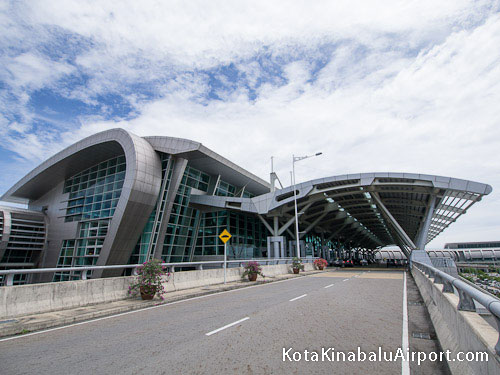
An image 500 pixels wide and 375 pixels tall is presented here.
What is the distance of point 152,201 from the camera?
2852cm

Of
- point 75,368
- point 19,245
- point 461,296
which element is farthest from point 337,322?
point 19,245

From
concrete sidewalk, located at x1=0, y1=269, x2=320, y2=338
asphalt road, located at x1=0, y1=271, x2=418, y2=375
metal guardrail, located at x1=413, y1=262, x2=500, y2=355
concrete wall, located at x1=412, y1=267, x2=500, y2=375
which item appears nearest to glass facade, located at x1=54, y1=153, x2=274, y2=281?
concrete sidewalk, located at x1=0, y1=269, x2=320, y2=338

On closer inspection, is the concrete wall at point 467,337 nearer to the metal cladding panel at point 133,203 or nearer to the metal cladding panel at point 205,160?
the metal cladding panel at point 133,203

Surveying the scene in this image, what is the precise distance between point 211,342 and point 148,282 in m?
5.98

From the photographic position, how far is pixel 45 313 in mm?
8531

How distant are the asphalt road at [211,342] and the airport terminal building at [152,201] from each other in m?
21.0

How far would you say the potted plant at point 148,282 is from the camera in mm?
10938

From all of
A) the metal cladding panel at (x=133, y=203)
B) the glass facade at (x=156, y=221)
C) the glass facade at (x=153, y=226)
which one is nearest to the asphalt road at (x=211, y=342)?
the metal cladding panel at (x=133, y=203)

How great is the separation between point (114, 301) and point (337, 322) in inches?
307

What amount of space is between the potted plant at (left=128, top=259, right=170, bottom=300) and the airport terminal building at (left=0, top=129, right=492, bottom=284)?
16.9 meters

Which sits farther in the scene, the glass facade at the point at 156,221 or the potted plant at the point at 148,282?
the glass facade at the point at 156,221

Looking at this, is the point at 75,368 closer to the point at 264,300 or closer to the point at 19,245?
the point at 264,300

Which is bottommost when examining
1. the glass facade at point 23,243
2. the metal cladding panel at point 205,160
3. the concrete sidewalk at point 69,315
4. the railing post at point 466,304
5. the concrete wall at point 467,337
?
the concrete sidewalk at point 69,315

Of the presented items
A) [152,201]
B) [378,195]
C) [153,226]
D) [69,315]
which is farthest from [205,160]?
[69,315]
